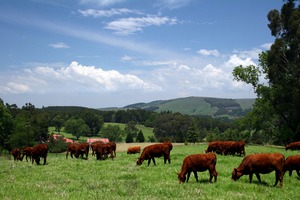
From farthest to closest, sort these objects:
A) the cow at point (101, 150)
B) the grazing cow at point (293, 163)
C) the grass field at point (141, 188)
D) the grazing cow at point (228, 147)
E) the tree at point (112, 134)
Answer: the tree at point (112, 134) < the grazing cow at point (228, 147) < the cow at point (101, 150) < the grazing cow at point (293, 163) < the grass field at point (141, 188)

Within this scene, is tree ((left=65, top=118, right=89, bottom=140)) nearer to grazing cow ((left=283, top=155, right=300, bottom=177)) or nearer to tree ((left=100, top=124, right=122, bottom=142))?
tree ((left=100, top=124, right=122, bottom=142))

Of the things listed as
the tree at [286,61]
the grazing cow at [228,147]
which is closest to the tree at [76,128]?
the tree at [286,61]

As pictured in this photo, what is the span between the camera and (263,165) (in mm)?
15383

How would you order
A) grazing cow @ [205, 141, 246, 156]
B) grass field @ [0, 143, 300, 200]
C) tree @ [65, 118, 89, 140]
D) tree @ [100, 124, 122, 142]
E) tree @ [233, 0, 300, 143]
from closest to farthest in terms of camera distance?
grass field @ [0, 143, 300, 200], grazing cow @ [205, 141, 246, 156], tree @ [233, 0, 300, 143], tree @ [65, 118, 89, 140], tree @ [100, 124, 122, 142]

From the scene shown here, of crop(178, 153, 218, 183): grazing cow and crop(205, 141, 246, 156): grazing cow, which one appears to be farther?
crop(205, 141, 246, 156): grazing cow

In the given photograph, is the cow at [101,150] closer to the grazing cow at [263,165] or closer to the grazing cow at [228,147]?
the grazing cow at [228,147]

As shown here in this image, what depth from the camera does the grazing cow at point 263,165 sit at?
1512 cm

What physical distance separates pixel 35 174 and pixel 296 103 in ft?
128

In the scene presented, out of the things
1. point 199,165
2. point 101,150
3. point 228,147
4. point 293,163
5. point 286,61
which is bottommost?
point 228,147

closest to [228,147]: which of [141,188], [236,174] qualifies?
[236,174]

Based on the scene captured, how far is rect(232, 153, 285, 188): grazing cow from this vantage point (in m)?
15.1

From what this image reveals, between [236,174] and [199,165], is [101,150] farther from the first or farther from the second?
[236,174]

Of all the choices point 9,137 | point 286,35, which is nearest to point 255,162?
point 286,35

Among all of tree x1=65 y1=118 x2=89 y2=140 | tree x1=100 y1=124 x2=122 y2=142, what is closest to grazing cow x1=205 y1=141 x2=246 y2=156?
tree x1=100 y1=124 x2=122 y2=142
